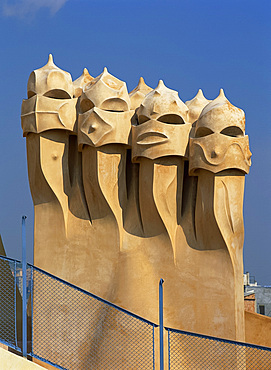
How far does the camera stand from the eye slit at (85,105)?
13320mm

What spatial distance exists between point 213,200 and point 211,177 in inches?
21.2

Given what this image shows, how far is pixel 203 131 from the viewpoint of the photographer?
43.0ft

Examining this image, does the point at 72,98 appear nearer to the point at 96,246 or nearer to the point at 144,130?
the point at 144,130

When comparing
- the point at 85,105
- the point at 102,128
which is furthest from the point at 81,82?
the point at 102,128

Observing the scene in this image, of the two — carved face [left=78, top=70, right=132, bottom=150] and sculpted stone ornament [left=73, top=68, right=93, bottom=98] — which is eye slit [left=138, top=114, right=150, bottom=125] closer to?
carved face [left=78, top=70, right=132, bottom=150]

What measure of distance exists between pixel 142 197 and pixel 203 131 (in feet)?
6.99

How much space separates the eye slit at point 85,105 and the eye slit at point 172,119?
67.6 inches

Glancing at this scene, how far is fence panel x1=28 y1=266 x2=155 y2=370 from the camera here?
41.1 feet

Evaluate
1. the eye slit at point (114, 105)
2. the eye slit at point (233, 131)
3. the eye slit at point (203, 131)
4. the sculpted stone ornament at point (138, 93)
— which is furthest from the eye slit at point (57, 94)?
the eye slit at point (233, 131)

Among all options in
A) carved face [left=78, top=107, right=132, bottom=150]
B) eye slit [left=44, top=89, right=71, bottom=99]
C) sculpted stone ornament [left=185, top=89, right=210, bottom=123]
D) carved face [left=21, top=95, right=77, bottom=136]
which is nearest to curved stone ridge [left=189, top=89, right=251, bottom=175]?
sculpted stone ornament [left=185, top=89, right=210, bottom=123]

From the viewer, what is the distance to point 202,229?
13227 mm

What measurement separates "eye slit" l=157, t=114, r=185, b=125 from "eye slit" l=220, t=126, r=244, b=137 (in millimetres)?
1022

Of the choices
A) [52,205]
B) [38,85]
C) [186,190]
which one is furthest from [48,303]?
[38,85]

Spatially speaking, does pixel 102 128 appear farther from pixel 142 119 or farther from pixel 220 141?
pixel 220 141
